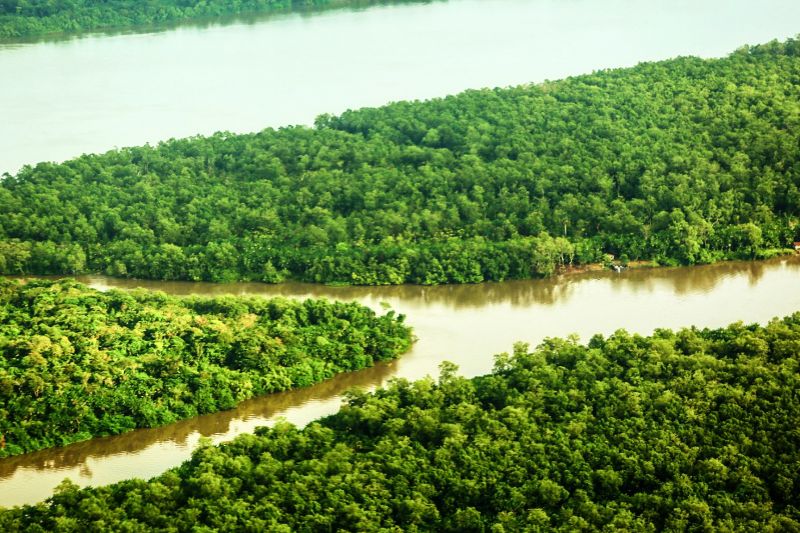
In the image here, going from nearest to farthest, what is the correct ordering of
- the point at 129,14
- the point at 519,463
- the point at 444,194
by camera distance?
the point at 519,463
the point at 444,194
the point at 129,14

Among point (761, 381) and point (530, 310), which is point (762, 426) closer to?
point (761, 381)

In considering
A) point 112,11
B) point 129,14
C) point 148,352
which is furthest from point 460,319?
point 112,11

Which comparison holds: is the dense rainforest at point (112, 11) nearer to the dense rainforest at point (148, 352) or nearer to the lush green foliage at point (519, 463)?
the dense rainforest at point (148, 352)

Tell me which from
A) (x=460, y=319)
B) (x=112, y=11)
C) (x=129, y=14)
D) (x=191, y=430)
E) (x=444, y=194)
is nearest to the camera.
Answer: (x=191, y=430)

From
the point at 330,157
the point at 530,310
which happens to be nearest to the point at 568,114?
the point at 330,157

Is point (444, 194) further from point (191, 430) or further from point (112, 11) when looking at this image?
point (112, 11)

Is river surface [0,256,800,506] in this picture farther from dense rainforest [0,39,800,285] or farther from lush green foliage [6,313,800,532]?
lush green foliage [6,313,800,532]

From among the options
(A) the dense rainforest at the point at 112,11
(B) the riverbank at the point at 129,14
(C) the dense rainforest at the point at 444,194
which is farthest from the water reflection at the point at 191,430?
(A) the dense rainforest at the point at 112,11
